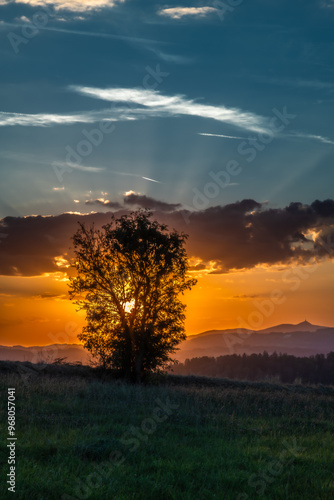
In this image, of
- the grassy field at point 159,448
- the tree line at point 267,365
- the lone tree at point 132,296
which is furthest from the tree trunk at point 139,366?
the tree line at point 267,365

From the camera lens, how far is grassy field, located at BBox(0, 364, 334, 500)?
9.62m

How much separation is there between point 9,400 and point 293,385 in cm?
2718

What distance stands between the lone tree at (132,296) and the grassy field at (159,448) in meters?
12.9

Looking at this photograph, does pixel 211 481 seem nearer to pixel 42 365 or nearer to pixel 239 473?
pixel 239 473

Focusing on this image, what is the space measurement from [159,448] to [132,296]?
2254 cm

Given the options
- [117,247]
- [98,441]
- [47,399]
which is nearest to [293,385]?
[117,247]

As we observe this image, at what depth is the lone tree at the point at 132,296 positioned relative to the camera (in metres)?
34.8

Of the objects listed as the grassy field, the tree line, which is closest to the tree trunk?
the grassy field

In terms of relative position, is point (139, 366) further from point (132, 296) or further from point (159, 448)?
Result: point (159, 448)

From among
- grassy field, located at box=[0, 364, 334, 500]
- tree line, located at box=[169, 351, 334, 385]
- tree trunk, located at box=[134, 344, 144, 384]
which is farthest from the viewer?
tree line, located at box=[169, 351, 334, 385]

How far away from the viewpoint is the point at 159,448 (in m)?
12.7

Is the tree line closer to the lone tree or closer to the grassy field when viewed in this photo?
the lone tree

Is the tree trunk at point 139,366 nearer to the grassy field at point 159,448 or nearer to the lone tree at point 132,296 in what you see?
the lone tree at point 132,296

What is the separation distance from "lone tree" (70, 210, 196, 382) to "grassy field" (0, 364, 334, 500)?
1293cm
